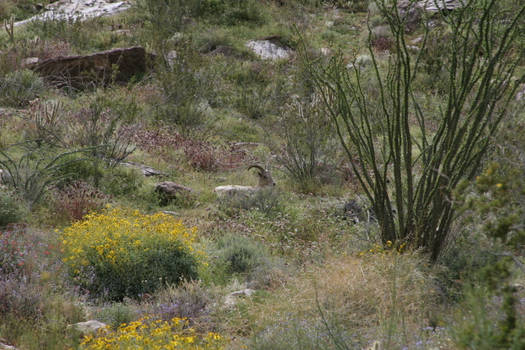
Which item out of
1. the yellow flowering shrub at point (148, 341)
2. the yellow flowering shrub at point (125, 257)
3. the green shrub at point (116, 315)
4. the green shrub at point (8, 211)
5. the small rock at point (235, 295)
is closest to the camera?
the yellow flowering shrub at point (148, 341)

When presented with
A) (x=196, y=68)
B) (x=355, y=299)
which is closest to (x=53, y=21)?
(x=196, y=68)

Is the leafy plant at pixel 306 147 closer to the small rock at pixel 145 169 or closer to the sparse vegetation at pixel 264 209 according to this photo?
the sparse vegetation at pixel 264 209

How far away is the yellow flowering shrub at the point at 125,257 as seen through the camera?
15.4 ft

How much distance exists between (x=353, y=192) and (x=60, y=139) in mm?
4312

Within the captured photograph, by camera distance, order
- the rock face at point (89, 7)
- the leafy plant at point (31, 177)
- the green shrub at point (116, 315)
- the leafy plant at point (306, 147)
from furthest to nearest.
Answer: the rock face at point (89, 7) < the leafy plant at point (306, 147) < the leafy plant at point (31, 177) < the green shrub at point (116, 315)

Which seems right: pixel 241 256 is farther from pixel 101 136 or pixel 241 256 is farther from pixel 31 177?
pixel 101 136

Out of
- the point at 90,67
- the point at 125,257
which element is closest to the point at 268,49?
the point at 90,67

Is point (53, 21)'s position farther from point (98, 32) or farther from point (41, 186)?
point (41, 186)

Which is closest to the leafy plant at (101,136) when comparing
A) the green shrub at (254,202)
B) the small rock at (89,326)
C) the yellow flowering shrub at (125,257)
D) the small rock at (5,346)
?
the green shrub at (254,202)

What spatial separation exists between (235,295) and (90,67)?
28.4 feet

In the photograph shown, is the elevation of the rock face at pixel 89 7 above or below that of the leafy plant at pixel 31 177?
below

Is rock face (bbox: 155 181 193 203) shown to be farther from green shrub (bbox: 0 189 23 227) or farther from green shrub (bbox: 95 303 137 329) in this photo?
green shrub (bbox: 95 303 137 329)

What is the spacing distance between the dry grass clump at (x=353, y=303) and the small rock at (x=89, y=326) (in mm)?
1104

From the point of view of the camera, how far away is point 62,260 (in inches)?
185
